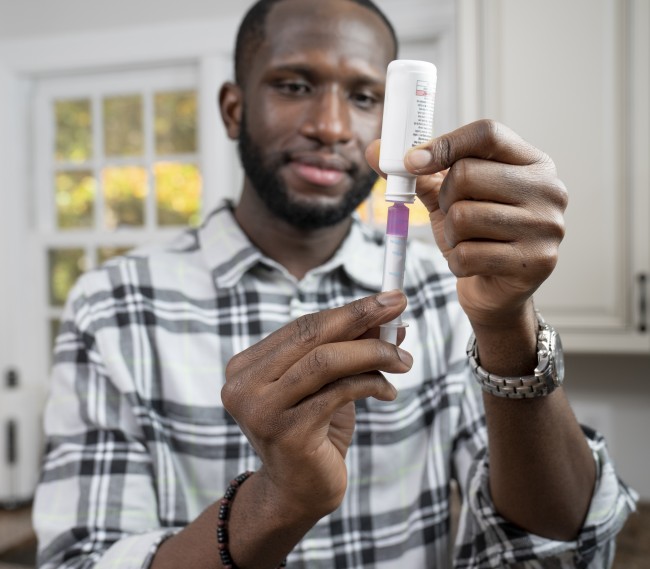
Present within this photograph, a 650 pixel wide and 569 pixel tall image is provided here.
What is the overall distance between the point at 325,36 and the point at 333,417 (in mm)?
574

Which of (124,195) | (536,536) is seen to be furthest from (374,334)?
(124,195)

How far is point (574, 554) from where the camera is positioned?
0.86 meters

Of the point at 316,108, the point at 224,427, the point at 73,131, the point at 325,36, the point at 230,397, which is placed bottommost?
the point at 224,427

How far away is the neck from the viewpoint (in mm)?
1109

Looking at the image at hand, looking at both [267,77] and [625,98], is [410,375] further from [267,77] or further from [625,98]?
[625,98]

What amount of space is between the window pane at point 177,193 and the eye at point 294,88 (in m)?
1.53

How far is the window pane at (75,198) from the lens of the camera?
2.68 meters

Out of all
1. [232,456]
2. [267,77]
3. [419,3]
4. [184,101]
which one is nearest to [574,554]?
[232,456]

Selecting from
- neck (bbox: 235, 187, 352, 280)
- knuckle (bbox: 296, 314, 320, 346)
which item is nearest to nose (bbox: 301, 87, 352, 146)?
neck (bbox: 235, 187, 352, 280)

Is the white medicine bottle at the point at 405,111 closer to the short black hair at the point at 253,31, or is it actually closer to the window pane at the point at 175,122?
the short black hair at the point at 253,31

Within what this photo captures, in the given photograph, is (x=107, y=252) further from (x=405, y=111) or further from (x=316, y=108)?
(x=405, y=111)

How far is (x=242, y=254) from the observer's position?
3.55ft

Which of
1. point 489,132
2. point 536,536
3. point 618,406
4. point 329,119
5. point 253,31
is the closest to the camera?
point 489,132

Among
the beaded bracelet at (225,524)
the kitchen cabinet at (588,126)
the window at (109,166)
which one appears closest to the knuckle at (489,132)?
the beaded bracelet at (225,524)
